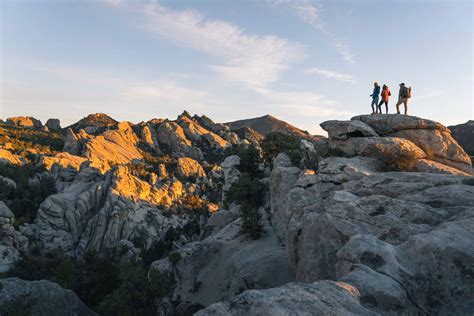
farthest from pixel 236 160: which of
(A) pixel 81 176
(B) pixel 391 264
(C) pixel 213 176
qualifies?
(C) pixel 213 176

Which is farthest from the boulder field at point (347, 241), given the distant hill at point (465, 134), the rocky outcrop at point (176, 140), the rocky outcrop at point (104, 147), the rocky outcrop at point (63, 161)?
the rocky outcrop at point (176, 140)

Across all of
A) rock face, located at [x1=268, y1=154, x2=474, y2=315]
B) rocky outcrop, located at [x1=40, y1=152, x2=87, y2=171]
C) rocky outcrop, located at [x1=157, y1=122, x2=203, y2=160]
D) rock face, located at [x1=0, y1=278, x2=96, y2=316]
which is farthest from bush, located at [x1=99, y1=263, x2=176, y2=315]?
rocky outcrop, located at [x1=157, y1=122, x2=203, y2=160]

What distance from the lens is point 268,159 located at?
4509 centimetres

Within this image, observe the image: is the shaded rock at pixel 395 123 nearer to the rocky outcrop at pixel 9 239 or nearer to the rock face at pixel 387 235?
the rock face at pixel 387 235

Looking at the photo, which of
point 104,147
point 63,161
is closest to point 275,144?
point 63,161

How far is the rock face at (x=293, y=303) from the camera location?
8.02 m

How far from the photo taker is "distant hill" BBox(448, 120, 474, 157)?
79.4 meters

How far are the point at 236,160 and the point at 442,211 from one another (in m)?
38.8

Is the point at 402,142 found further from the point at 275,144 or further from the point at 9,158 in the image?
the point at 9,158

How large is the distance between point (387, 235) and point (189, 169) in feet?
457

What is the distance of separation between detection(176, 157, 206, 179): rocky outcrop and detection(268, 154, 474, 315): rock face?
124035 millimetres

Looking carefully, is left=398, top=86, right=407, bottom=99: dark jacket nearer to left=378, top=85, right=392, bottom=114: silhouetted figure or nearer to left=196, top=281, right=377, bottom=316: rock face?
left=378, top=85, right=392, bottom=114: silhouetted figure

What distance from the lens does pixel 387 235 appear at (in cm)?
1518

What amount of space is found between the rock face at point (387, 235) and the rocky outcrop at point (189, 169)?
124 m
